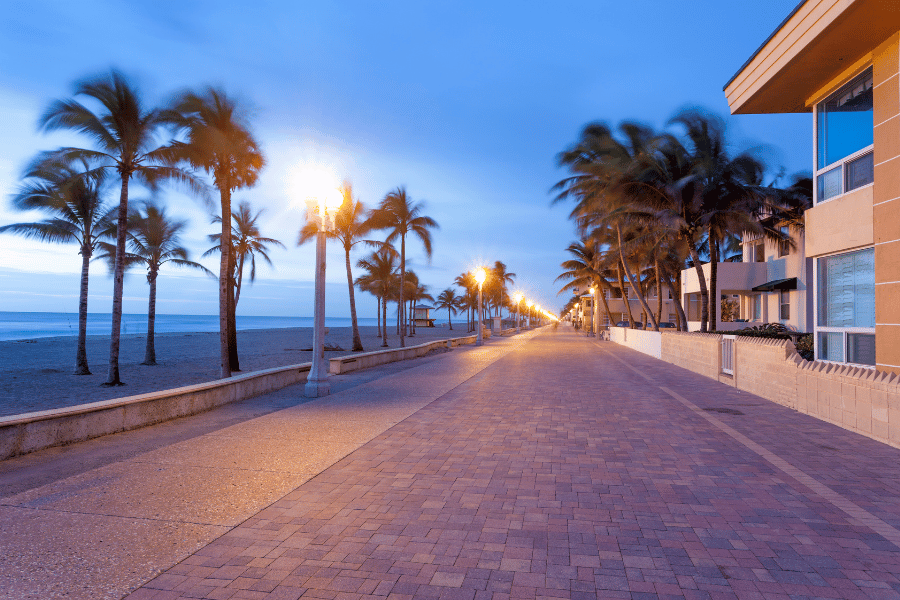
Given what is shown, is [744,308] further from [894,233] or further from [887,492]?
[887,492]

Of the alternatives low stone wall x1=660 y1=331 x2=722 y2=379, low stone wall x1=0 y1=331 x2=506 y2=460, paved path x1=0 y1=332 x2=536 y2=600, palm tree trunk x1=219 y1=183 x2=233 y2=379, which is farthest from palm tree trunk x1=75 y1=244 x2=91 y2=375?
low stone wall x1=660 y1=331 x2=722 y2=379

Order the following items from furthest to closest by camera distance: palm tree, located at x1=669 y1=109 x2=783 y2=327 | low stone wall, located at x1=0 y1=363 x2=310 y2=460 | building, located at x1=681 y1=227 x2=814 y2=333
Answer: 1. building, located at x1=681 y1=227 x2=814 y2=333
2. palm tree, located at x1=669 y1=109 x2=783 y2=327
3. low stone wall, located at x1=0 y1=363 x2=310 y2=460

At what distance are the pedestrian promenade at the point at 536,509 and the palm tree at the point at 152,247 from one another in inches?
659

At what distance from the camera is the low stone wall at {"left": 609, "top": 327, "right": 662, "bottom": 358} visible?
2246 cm

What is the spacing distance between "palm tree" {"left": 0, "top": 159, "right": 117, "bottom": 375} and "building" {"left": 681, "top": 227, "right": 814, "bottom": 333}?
23620mm

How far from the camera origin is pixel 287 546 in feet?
12.0

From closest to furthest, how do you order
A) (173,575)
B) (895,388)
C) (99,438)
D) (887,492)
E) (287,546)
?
(173,575) < (287,546) < (887,492) < (895,388) < (99,438)

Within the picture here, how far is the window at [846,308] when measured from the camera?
10180mm

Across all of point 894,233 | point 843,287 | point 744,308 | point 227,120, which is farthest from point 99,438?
point 744,308

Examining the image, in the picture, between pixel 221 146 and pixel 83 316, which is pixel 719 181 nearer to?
pixel 221 146

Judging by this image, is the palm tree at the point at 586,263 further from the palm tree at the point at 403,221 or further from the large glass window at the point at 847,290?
the large glass window at the point at 847,290

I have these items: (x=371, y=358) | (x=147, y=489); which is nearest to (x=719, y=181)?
(x=371, y=358)

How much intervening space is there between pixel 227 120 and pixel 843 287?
16346mm

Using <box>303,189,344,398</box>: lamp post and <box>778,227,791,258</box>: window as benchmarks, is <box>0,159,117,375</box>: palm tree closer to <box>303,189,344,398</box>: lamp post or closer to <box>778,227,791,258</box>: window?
<box>303,189,344,398</box>: lamp post
